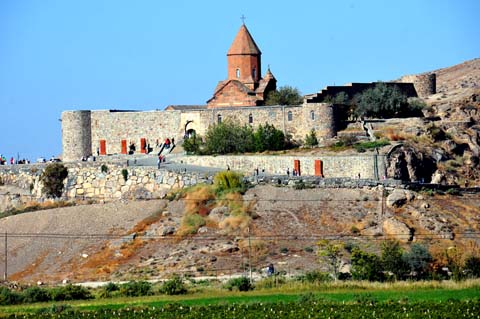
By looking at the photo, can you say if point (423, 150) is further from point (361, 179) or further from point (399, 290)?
point (399, 290)

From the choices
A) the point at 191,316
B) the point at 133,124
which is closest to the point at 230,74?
the point at 133,124

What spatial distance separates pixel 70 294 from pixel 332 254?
9024 mm

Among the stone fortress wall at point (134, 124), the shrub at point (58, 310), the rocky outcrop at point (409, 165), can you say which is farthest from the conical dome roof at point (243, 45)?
the shrub at point (58, 310)

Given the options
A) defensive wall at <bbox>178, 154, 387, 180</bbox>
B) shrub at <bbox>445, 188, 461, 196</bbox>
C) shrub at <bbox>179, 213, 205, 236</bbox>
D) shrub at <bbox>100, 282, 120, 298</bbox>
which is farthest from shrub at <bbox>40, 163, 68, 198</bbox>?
shrub at <bbox>445, 188, 461, 196</bbox>

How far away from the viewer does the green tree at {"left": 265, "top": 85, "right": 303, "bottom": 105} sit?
68188 mm

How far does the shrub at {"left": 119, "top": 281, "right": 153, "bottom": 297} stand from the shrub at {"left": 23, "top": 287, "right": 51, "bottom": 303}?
Result: 8.01ft

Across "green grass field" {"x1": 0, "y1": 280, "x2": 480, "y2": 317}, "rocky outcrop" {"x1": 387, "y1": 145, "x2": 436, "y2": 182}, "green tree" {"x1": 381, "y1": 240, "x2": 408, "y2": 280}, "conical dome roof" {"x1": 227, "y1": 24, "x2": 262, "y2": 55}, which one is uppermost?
"conical dome roof" {"x1": 227, "y1": 24, "x2": 262, "y2": 55}

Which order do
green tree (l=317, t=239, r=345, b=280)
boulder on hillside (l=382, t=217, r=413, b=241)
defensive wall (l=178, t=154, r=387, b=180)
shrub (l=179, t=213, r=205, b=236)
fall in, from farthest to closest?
1. defensive wall (l=178, t=154, r=387, b=180)
2. shrub (l=179, t=213, r=205, b=236)
3. boulder on hillside (l=382, t=217, r=413, b=241)
4. green tree (l=317, t=239, r=345, b=280)

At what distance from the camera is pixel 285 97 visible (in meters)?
68.4

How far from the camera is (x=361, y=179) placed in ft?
184

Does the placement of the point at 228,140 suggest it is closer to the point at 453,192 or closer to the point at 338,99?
the point at 338,99

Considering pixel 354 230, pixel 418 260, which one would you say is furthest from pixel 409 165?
pixel 418 260

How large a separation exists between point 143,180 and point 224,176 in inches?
192

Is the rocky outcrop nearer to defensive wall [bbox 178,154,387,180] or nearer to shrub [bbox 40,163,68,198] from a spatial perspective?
defensive wall [bbox 178,154,387,180]
